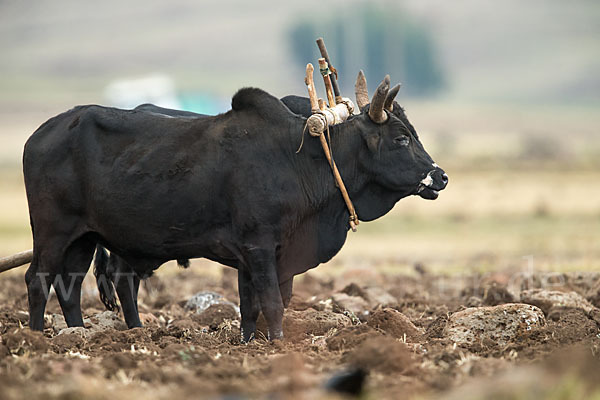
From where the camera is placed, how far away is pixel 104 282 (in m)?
10.4

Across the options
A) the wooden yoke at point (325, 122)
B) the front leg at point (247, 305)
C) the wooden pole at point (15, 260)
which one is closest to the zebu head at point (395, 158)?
the wooden yoke at point (325, 122)

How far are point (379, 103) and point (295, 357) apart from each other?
2.86 metres

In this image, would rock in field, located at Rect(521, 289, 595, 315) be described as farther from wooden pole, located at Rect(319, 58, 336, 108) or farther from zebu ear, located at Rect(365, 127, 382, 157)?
wooden pole, located at Rect(319, 58, 336, 108)

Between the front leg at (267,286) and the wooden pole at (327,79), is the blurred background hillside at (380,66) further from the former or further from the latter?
the front leg at (267,286)

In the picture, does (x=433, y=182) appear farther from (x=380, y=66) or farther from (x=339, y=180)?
(x=380, y=66)

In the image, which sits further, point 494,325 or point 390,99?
point 390,99

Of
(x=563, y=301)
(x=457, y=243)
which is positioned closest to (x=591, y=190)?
(x=457, y=243)

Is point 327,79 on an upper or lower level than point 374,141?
upper

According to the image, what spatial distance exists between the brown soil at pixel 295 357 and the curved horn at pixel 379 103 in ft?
5.43

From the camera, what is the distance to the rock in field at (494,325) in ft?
26.6

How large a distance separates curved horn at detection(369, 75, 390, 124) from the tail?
3.32 m

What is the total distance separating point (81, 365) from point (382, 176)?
3429 millimetres

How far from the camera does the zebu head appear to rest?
8828mm

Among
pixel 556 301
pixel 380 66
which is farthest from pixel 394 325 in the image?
pixel 380 66
